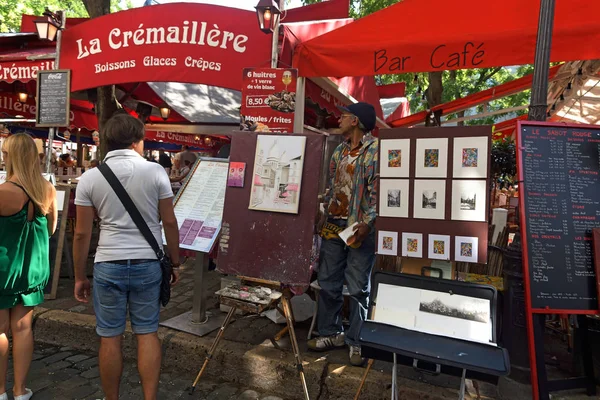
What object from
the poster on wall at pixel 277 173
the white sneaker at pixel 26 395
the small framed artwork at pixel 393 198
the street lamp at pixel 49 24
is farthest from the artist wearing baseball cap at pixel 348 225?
the street lamp at pixel 49 24

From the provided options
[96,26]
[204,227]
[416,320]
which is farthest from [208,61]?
[416,320]

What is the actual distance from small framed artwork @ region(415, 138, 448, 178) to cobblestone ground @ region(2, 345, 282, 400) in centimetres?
201

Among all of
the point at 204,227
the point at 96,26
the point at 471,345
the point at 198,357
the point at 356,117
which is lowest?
the point at 198,357

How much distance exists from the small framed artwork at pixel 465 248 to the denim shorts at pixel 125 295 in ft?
6.22

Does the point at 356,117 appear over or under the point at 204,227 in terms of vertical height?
over

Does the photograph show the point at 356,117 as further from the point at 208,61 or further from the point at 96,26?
the point at 96,26

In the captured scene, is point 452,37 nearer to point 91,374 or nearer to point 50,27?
point 91,374

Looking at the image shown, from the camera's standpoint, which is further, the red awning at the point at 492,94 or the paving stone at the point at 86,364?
the red awning at the point at 492,94

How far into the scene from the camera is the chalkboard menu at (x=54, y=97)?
16.2 ft

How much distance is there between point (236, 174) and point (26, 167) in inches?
56.0

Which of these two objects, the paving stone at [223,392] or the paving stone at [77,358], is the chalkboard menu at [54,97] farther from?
the paving stone at [223,392]

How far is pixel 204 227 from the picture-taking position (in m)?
3.39

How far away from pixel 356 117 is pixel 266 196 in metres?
0.95

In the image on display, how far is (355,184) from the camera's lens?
301 cm
